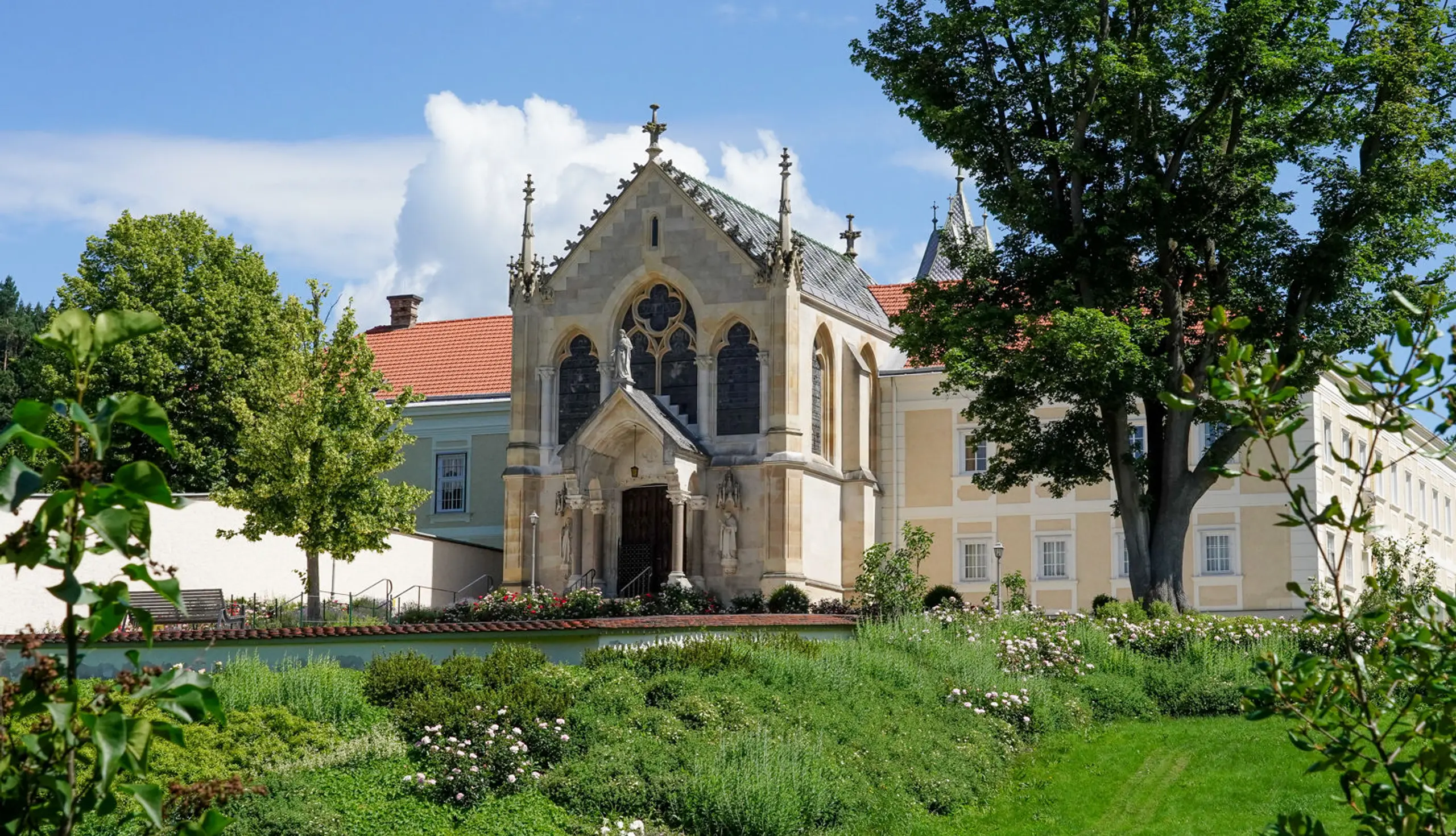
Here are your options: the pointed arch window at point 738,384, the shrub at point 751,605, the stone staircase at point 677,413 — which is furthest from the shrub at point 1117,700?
the stone staircase at point 677,413

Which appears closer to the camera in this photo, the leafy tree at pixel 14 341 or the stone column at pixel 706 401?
the stone column at pixel 706 401

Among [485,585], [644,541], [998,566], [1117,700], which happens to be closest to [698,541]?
[644,541]

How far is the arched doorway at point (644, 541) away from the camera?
4175cm

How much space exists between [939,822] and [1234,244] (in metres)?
16.2

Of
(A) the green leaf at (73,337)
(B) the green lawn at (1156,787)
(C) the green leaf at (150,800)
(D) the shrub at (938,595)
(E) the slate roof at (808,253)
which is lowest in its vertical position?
(B) the green lawn at (1156,787)

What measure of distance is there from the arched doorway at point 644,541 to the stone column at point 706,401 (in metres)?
1.75

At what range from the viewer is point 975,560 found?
44656 mm

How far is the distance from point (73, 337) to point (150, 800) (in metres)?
1.29

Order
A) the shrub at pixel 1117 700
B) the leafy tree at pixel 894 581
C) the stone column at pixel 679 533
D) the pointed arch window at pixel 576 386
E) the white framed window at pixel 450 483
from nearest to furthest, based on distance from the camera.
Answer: the shrub at pixel 1117 700
the leafy tree at pixel 894 581
the stone column at pixel 679 533
the pointed arch window at pixel 576 386
the white framed window at pixel 450 483

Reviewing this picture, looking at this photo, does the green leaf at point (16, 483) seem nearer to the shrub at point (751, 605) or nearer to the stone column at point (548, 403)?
the shrub at point (751, 605)

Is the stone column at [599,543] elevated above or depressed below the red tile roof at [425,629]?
above

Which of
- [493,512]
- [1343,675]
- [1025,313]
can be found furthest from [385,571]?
[1343,675]

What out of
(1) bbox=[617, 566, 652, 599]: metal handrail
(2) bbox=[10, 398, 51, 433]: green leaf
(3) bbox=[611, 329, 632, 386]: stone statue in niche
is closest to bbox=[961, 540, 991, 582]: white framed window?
(1) bbox=[617, 566, 652, 599]: metal handrail

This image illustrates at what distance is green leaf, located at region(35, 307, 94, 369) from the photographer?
471 cm
